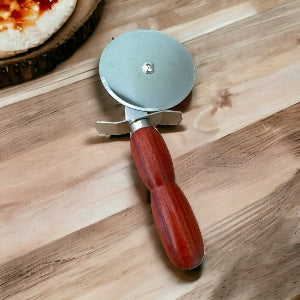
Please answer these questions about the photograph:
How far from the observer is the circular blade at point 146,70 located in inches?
28.4

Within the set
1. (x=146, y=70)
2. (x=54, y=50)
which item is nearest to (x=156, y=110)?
(x=146, y=70)

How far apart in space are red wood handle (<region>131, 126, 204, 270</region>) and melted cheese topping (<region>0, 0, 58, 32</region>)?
0.27 metres

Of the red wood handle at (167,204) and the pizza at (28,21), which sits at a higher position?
the pizza at (28,21)

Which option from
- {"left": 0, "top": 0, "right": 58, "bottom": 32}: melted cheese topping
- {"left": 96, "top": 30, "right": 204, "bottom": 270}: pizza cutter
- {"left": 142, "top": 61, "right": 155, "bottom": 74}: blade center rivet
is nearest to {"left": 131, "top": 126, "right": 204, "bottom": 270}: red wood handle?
{"left": 96, "top": 30, "right": 204, "bottom": 270}: pizza cutter

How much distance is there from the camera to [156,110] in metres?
0.70

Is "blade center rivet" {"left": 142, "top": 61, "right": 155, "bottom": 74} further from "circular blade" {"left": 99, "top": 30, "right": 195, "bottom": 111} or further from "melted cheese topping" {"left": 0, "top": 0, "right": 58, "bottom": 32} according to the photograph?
"melted cheese topping" {"left": 0, "top": 0, "right": 58, "bottom": 32}

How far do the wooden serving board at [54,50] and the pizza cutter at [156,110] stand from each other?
53mm

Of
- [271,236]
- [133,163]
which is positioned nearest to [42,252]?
[133,163]

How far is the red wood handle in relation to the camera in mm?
566

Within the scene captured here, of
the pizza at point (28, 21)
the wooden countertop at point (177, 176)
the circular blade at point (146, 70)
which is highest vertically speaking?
the pizza at point (28, 21)

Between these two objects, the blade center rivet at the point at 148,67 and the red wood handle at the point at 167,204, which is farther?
the blade center rivet at the point at 148,67

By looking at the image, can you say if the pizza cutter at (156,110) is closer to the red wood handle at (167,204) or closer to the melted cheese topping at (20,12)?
the red wood handle at (167,204)

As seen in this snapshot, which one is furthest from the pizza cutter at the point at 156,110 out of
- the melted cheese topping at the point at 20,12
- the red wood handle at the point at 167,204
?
the melted cheese topping at the point at 20,12

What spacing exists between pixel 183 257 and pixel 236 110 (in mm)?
284
